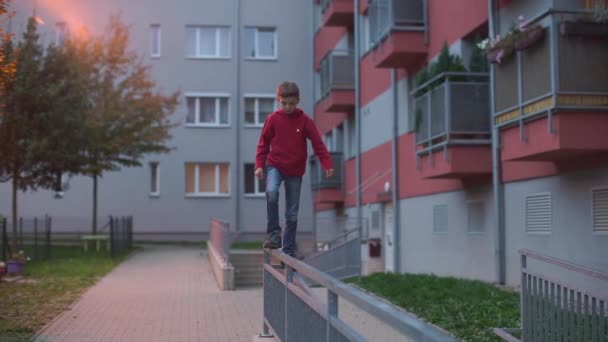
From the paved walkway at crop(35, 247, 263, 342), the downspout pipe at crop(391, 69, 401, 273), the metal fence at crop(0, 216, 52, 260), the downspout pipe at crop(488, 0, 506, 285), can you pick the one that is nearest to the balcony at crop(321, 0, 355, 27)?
the downspout pipe at crop(391, 69, 401, 273)

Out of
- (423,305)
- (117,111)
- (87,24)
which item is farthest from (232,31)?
(423,305)

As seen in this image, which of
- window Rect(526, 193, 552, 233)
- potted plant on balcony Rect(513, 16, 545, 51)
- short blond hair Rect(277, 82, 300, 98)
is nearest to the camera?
short blond hair Rect(277, 82, 300, 98)

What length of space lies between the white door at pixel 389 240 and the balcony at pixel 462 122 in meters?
6.79

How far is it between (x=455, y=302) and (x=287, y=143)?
4.95 meters

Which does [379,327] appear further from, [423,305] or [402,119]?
[402,119]

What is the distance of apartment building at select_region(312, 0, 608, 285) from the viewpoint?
10711mm

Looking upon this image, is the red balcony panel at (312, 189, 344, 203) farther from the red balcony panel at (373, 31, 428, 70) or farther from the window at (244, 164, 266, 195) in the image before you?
the red balcony panel at (373, 31, 428, 70)

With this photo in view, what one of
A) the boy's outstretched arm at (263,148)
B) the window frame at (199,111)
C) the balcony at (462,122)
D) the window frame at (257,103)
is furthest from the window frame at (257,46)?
the boy's outstretched arm at (263,148)

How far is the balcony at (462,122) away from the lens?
47.1 feet

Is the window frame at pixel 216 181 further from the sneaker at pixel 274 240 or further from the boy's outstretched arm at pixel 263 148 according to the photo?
the boy's outstretched arm at pixel 263 148

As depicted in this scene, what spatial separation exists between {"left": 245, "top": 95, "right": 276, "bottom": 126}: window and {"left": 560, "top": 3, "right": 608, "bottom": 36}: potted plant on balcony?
25558mm

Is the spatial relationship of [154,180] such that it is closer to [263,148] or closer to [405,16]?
[405,16]

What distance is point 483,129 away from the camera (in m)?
14.5

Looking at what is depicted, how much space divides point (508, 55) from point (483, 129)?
270 centimetres
